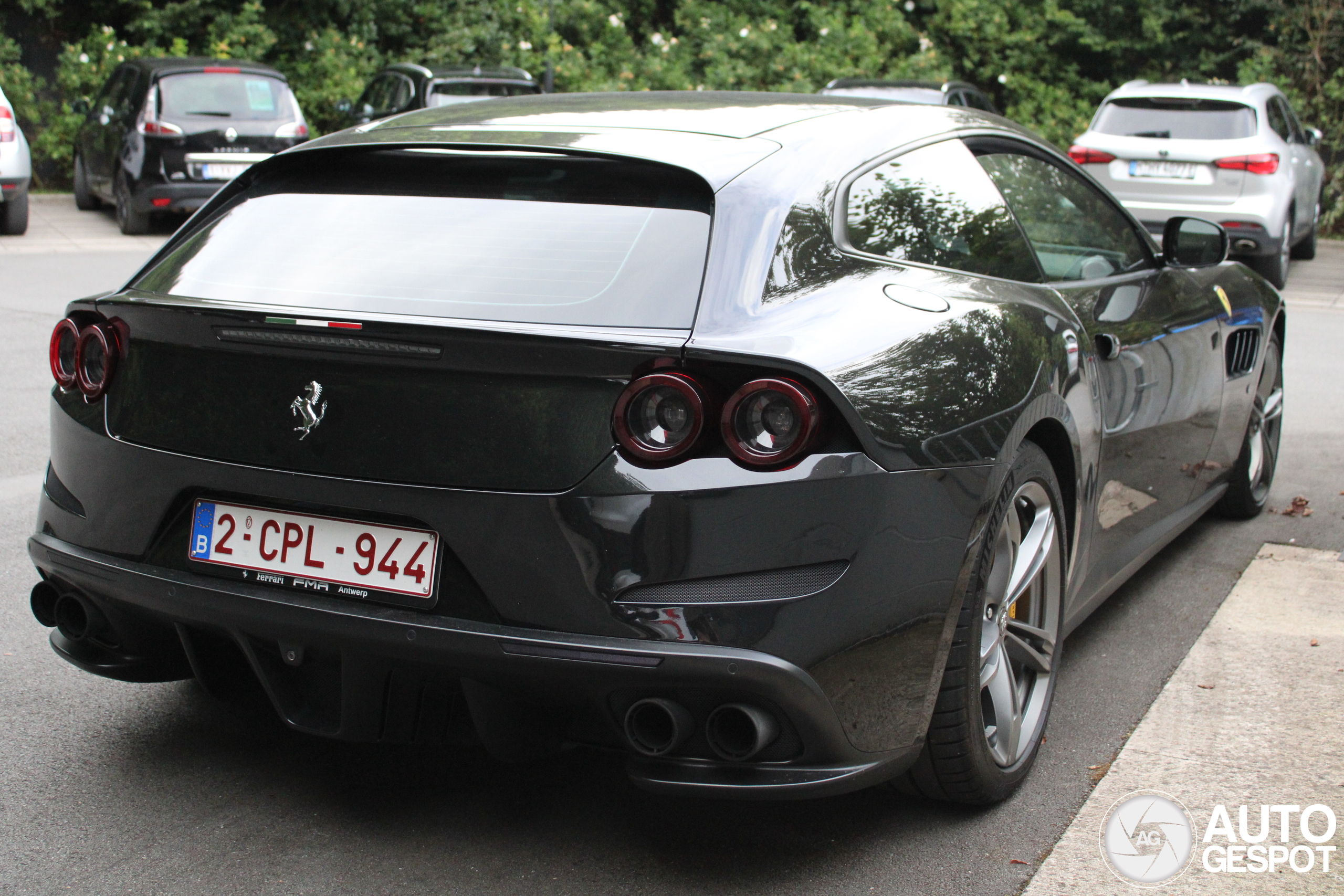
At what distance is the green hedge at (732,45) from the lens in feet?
60.6

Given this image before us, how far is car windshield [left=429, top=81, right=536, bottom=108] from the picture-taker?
15.9m

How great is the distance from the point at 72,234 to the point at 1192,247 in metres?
12.5

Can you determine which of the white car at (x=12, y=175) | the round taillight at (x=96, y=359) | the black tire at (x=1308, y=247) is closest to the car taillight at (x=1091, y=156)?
the black tire at (x=1308, y=247)

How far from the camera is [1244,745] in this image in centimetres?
328

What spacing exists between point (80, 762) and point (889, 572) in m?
1.88

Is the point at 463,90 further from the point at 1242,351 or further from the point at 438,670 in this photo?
the point at 438,670

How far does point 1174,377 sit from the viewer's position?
400 cm

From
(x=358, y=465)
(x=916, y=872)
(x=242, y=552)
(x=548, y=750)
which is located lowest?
(x=916, y=872)

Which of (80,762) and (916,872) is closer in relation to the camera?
(916,872)

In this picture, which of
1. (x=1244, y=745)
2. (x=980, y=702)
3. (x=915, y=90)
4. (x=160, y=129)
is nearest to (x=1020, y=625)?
(x=980, y=702)

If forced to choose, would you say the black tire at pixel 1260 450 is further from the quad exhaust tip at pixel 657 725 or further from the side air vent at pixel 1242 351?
the quad exhaust tip at pixel 657 725

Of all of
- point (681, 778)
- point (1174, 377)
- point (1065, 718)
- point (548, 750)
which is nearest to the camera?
point (681, 778)

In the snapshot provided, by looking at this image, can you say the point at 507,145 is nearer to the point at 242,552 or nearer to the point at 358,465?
the point at 358,465

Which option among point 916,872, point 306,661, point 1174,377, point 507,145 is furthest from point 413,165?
point 1174,377
